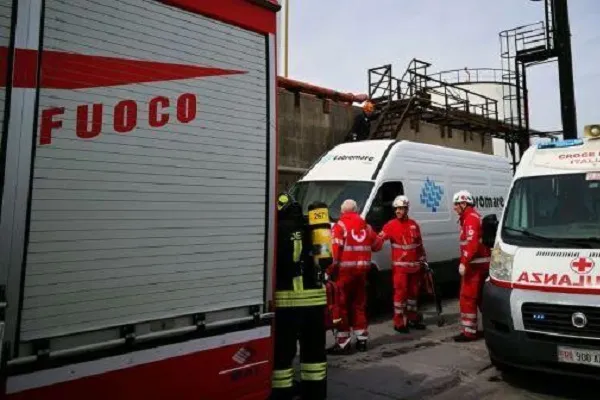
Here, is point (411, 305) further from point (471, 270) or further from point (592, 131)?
point (592, 131)

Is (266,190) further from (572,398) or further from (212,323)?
(572,398)

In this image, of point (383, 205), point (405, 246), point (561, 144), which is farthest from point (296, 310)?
point (383, 205)

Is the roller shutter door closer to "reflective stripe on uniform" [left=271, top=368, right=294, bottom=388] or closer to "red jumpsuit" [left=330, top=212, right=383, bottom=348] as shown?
"reflective stripe on uniform" [left=271, top=368, right=294, bottom=388]

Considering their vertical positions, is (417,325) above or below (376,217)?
below

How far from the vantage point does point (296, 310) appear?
409 cm

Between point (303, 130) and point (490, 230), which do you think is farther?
point (303, 130)

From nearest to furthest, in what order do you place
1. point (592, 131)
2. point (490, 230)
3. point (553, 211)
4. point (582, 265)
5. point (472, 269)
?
point (582, 265)
point (553, 211)
point (592, 131)
point (490, 230)
point (472, 269)

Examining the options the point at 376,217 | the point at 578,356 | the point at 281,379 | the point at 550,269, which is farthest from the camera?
the point at 376,217

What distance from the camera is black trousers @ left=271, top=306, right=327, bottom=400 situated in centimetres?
402

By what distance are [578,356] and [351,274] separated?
266 cm

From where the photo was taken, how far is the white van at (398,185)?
7980 mm

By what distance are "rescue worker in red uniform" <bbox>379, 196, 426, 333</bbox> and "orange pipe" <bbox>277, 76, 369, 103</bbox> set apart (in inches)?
232

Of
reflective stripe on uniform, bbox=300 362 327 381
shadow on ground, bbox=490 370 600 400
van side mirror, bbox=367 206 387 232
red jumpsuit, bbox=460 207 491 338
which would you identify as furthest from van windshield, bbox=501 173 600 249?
van side mirror, bbox=367 206 387 232

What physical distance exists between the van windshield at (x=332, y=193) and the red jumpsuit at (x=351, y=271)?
4.42 ft
